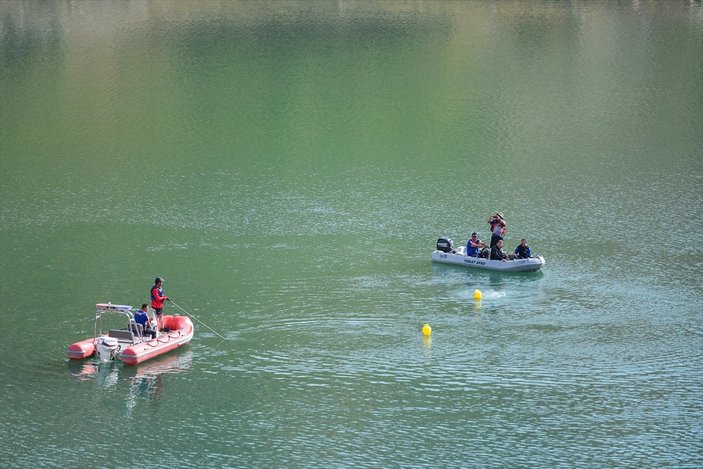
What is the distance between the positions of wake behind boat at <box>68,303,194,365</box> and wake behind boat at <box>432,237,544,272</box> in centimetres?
979

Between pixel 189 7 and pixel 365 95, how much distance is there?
76.2ft

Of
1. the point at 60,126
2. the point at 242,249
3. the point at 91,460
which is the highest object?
the point at 60,126

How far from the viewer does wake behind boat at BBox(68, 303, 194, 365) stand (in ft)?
86.0

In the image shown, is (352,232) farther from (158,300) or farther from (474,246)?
(158,300)

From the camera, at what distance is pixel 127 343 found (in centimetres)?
2661

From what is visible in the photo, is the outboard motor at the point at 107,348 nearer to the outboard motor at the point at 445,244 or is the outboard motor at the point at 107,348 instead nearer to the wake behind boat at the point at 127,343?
the wake behind boat at the point at 127,343

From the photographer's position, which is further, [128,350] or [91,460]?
[128,350]

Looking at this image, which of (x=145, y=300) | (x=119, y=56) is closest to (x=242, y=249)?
(x=145, y=300)

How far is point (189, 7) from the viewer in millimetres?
79875

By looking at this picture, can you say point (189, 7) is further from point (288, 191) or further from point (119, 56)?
point (288, 191)

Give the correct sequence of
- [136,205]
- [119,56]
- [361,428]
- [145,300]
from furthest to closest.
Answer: [119,56] < [136,205] < [145,300] < [361,428]

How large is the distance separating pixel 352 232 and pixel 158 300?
449 inches

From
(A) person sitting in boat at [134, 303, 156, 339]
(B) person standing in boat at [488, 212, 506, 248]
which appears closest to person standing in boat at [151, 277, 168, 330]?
(A) person sitting in boat at [134, 303, 156, 339]

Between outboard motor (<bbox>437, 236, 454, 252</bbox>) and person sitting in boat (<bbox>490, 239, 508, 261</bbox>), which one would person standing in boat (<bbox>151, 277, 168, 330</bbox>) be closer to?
outboard motor (<bbox>437, 236, 454, 252</bbox>)
